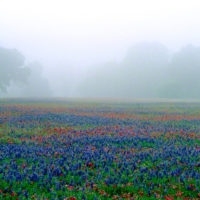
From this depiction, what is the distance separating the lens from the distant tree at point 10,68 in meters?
78.7

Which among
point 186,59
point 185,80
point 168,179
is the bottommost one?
point 168,179

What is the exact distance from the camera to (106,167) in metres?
7.26

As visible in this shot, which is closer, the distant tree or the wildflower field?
the wildflower field

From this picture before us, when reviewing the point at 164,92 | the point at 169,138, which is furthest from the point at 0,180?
the point at 164,92

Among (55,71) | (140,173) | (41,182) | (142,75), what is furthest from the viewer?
(55,71)

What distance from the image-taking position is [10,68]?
80188 millimetres

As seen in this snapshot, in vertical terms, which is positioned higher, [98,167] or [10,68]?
[10,68]

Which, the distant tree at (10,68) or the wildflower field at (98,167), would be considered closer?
the wildflower field at (98,167)

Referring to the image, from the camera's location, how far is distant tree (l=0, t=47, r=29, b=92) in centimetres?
7869

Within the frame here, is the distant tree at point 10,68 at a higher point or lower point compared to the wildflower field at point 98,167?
A: higher

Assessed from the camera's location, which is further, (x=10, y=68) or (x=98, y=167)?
(x=10, y=68)

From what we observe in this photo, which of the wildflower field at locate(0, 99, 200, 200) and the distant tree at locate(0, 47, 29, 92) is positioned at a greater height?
the distant tree at locate(0, 47, 29, 92)

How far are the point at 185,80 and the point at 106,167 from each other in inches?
3337

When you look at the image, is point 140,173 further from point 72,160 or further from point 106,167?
point 72,160
